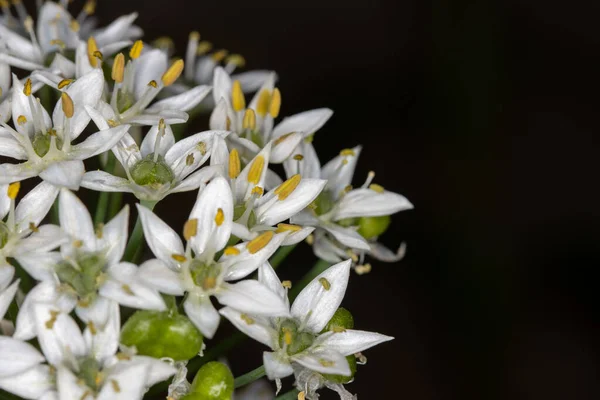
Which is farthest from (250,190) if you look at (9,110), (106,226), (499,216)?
(499,216)

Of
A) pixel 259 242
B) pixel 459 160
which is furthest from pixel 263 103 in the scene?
pixel 459 160

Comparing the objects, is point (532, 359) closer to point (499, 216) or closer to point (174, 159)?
point (499, 216)

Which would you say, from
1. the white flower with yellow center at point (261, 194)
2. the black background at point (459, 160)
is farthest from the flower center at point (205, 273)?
the black background at point (459, 160)

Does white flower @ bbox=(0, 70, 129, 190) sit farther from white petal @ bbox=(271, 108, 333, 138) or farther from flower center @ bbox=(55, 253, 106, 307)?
white petal @ bbox=(271, 108, 333, 138)

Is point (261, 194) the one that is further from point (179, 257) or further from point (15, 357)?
point (15, 357)

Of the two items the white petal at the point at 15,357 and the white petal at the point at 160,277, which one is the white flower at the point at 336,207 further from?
the white petal at the point at 15,357

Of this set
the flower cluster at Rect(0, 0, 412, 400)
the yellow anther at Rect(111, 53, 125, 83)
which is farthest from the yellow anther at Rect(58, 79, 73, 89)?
the yellow anther at Rect(111, 53, 125, 83)
